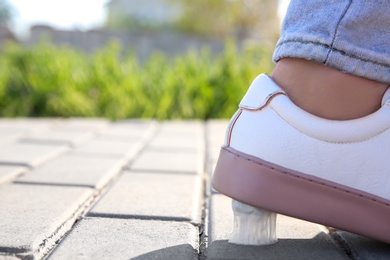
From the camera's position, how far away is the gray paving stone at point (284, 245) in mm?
1110

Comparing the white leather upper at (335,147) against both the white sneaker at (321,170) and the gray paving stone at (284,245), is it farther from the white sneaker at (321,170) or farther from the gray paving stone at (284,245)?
the gray paving stone at (284,245)

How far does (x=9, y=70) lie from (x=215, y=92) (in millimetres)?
1772

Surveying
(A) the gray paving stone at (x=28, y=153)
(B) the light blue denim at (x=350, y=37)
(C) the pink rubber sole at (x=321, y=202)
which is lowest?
(A) the gray paving stone at (x=28, y=153)

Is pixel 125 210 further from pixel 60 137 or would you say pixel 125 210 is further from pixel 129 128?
pixel 129 128

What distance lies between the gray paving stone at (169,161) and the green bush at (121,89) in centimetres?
174

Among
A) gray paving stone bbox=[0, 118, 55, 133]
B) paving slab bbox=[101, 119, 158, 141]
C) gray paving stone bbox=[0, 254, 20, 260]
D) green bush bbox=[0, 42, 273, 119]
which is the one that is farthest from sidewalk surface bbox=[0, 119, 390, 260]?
green bush bbox=[0, 42, 273, 119]

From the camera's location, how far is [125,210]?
1.43m

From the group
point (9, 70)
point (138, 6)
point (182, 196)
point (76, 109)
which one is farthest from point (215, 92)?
point (138, 6)

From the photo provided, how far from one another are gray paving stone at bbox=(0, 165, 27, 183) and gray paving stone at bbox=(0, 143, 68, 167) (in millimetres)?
72

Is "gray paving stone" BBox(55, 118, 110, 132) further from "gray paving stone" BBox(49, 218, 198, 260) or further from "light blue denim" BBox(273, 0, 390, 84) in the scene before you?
"light blue denim" BBox(273, 0, 390, 84)

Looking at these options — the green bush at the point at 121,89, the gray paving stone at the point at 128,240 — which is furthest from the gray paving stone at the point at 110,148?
the green bush at the point at 121,89

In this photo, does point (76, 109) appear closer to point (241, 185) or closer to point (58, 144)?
point (58, 144)

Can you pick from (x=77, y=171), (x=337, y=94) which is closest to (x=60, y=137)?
(x=77, y=171)

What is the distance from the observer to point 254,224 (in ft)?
3.79
